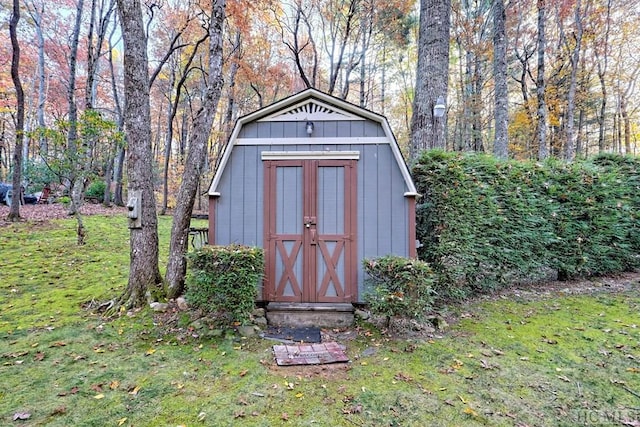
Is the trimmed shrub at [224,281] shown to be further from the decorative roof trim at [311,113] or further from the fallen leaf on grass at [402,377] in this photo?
the decorative roof trim at [311,113]

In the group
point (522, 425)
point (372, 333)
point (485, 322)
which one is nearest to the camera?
point (522, 425)

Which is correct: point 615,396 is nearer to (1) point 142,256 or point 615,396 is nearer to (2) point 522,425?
(2) point 522,425

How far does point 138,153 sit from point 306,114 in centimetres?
236

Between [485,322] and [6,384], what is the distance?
16.0ft

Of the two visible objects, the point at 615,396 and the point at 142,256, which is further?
the point at 142,256

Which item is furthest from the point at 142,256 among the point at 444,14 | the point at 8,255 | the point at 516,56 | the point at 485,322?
the point at 516,56

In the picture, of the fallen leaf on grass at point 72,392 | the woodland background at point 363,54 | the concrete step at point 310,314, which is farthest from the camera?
the woodland background at point 363,54

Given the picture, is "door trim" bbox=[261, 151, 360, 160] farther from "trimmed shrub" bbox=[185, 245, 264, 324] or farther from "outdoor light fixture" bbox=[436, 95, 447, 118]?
"outdoor light fixture" bbox=[436, 95, 447, 118]

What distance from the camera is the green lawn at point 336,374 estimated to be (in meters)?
2.33

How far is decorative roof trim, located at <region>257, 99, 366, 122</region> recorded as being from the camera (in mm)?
4238

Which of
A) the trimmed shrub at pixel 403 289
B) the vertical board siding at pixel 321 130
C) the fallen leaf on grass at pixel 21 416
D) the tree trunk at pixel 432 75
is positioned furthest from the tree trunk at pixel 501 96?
the fallen leaf on grass at pixel 21 416

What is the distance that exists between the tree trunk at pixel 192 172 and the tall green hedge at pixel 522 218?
3098 mm

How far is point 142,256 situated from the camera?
4.35m

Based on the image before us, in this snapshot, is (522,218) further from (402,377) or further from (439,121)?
(402,377)
